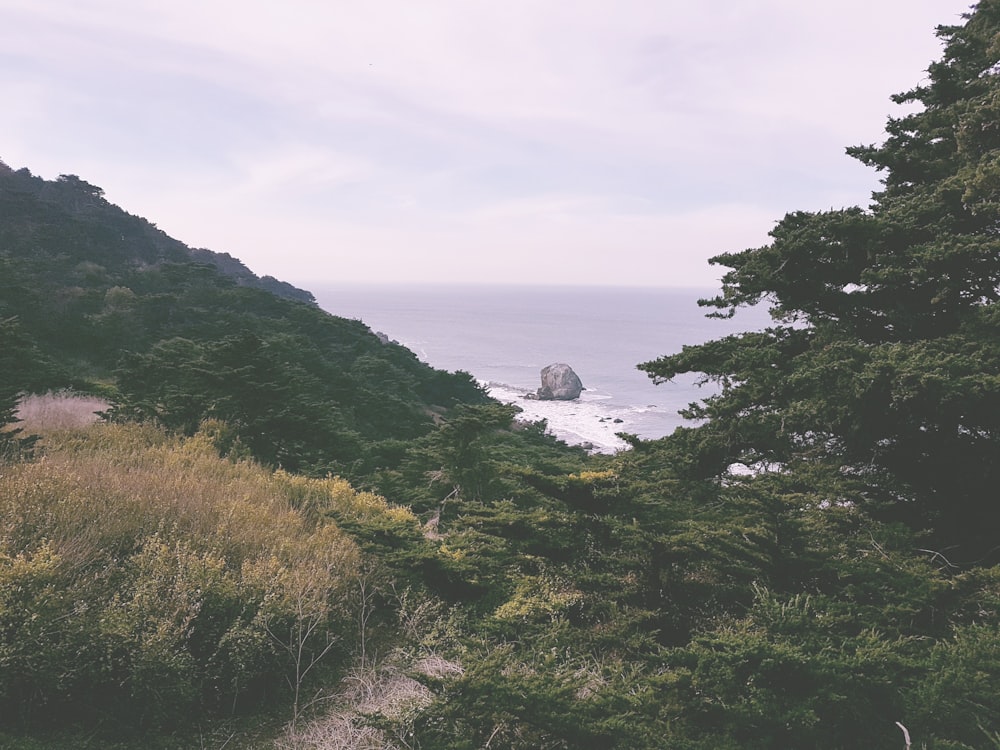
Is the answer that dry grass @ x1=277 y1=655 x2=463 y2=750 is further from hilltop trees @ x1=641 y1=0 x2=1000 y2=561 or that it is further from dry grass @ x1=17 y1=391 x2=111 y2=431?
dry grass @ x1=17 y1=391 x2=111 y2=431

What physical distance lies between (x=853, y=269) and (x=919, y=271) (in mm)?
1021

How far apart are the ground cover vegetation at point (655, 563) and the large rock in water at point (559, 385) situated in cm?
4251

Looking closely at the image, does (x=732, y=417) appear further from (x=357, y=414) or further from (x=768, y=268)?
(x=357, y=414)

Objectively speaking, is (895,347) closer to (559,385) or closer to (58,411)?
(58,411)

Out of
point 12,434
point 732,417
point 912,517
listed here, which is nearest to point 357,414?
point 12,434

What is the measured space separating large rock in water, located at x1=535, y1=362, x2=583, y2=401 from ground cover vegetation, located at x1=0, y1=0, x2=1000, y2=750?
42.5 m

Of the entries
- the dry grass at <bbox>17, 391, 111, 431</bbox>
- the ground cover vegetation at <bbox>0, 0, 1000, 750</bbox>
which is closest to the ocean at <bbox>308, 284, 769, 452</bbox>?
the ground cover vegetation at <bbox>0, 0, 1000, 750</bbox>

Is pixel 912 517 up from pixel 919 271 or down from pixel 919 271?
down

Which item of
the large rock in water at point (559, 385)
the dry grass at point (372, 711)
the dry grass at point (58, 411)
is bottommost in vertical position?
the dry grass at point (372, 711)

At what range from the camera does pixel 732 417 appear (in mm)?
6480

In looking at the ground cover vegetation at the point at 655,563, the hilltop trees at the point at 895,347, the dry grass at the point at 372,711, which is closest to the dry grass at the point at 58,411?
the ground cover vegetation at the point at 655,563

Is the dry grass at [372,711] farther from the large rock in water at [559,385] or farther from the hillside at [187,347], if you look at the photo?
the large rock in water at [559,385]

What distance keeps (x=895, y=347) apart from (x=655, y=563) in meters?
3.34

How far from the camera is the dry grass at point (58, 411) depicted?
28.9 ft
